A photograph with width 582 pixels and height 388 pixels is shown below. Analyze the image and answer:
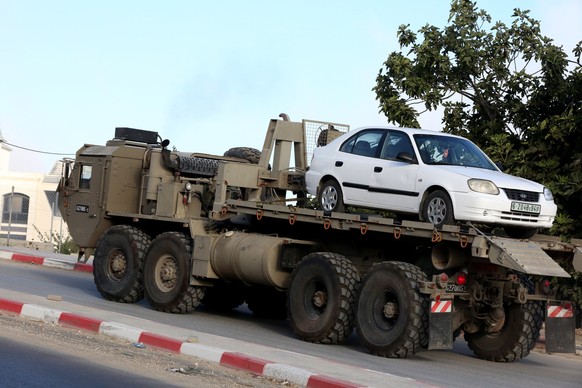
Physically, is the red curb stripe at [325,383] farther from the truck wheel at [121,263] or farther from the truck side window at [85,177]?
the truck side window at [85,177]

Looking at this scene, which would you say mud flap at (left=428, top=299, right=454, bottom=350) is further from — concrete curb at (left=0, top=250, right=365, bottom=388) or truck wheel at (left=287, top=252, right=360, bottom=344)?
concrete curb at (left=0, top=250, right=365, bottom=388)

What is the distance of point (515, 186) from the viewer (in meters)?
13.7

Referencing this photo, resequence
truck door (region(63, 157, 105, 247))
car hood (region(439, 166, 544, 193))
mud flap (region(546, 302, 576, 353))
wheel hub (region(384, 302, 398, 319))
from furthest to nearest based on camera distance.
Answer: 1. truck door (region(63, 157, 105, 247))
2. mud flap (region(546, 302, 576, 353))
3. wheel hub (region(384, 302, 398, 319))
4. car hood (region(439, 166, 544, 193))

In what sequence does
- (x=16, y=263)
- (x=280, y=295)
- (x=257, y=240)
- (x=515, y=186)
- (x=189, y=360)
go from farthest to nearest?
(x=16, y=263) → (x=280, y=295) → (x=257, y=240) → (x=515, y=186) → (x=189, y=360)

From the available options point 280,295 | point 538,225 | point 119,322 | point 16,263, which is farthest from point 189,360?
point 16,263

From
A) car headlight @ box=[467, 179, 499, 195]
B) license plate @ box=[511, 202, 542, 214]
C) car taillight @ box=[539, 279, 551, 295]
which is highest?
car headlight @ box=[467, 179, 499, 195]

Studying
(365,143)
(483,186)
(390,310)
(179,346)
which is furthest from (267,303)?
(179,346)

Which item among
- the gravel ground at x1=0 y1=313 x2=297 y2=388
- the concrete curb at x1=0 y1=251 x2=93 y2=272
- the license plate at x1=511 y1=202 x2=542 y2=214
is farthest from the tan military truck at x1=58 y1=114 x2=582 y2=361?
the concrete curb at x1=0 y1=251 x2=93 y2=272

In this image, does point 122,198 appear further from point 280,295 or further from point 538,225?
point 538,225

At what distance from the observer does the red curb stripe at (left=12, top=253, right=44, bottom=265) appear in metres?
26.3

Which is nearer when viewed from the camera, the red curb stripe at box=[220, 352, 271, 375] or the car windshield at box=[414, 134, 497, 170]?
the red curb stripe at box=[220, 352, 271, 375]

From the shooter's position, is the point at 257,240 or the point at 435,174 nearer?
the point at 435,174

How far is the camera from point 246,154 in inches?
746

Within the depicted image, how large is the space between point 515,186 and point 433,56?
24.1 ft
